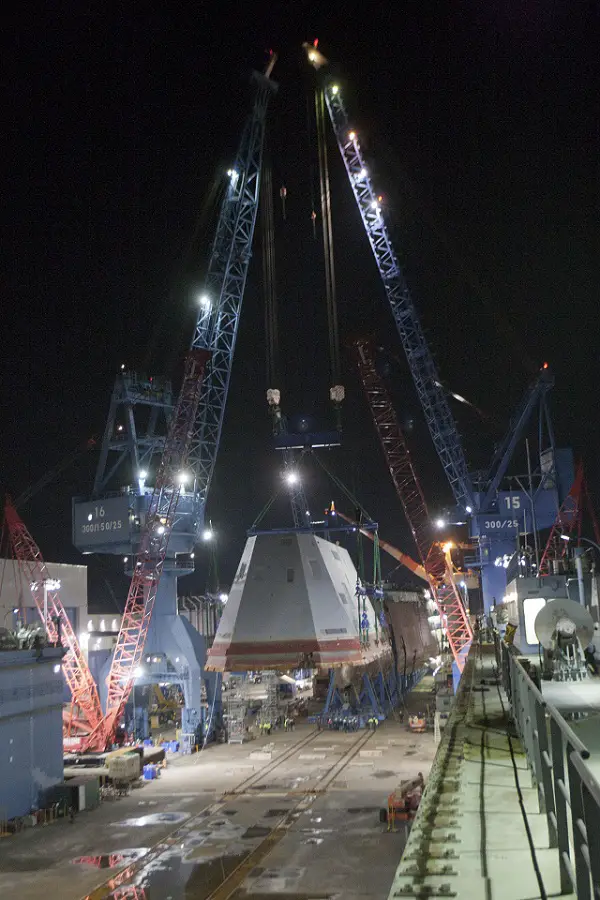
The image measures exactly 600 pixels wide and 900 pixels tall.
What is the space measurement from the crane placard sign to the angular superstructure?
11370 millimetres

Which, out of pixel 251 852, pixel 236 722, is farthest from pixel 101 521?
pixel 251 852

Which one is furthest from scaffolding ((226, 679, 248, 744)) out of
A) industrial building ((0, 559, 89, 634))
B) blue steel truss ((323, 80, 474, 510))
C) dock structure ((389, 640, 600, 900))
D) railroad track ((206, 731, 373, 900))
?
dock structure ((389, 640, 600, 900))

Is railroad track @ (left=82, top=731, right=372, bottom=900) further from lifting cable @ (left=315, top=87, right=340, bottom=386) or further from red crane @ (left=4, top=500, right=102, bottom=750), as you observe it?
lifting cable @ (left=315, top=87, right=340, bottom=386)

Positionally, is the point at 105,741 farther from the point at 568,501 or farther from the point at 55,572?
the point at 568,501

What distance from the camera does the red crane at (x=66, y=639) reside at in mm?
60406

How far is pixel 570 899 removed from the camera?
5.87 meters

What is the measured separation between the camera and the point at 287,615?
188ft

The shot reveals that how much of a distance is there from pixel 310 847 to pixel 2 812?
16576 millimetres

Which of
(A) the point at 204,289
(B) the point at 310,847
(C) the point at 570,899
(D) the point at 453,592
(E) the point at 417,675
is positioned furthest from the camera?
(E) the point at 417,675

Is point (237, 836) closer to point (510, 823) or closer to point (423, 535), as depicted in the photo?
point (510, 823)

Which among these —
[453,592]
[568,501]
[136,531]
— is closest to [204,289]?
[136,531]

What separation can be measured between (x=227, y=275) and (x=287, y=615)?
1241 inches

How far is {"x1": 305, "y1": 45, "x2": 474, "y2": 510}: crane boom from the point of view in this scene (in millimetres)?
74062

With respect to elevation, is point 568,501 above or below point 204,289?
below
